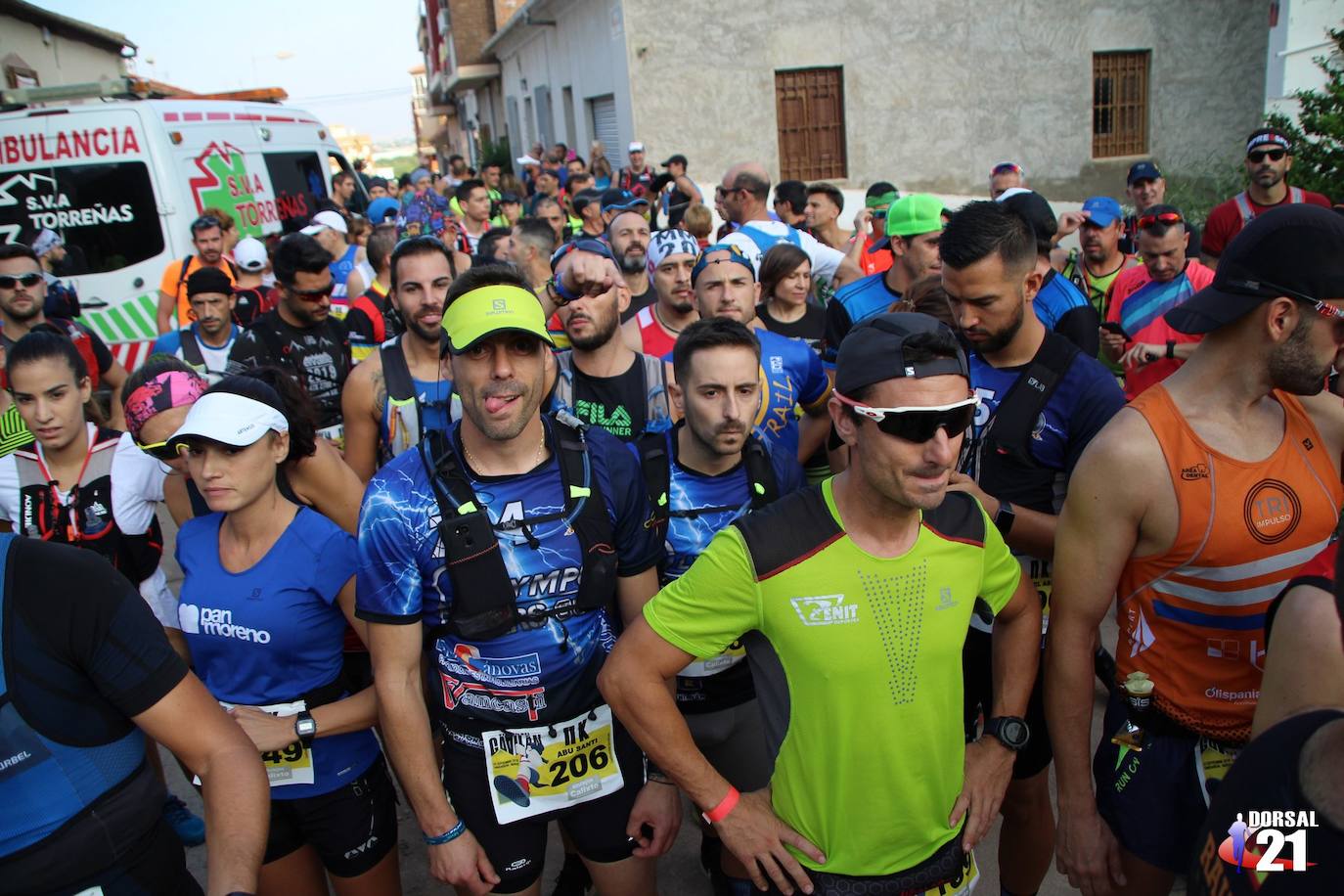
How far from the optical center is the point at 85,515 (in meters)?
3.62

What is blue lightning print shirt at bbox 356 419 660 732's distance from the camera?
7.95 ft

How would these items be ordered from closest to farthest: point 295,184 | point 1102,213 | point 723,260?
point 723,260, point 1102,213, point 295,184

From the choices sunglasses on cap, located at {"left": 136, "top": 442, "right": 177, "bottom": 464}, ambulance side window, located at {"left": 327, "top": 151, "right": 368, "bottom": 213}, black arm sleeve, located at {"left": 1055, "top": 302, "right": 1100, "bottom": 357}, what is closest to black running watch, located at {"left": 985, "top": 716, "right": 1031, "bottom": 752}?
black arm sleeve, located at {"left": 1055, "top": 302, "right": 1100, "bottom": 357}

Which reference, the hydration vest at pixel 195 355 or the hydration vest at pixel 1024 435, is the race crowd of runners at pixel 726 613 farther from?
the hydration vest at pixel 195 355

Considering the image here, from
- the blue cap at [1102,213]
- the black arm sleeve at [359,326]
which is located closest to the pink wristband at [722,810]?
the black arm sleeve at [359,326]

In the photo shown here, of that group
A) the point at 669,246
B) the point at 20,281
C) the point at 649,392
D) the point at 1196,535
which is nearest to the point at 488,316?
the point at 649,392

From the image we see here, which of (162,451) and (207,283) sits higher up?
(207,283)

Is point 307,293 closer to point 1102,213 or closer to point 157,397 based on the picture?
point 157,397

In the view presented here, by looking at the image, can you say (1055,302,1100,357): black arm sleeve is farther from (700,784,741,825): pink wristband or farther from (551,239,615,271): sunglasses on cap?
(700,784,741,825): pink wristband

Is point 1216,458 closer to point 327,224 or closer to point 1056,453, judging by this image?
point 1056,453

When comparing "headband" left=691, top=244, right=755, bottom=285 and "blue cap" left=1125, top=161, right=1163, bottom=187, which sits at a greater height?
"blue cap" left=1125, top=161, right=1163, bottom=187

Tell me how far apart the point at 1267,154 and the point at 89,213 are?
32.8ft

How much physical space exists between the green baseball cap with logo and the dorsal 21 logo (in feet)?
11.8

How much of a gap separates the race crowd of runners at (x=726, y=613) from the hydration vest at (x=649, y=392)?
0.39 ft
